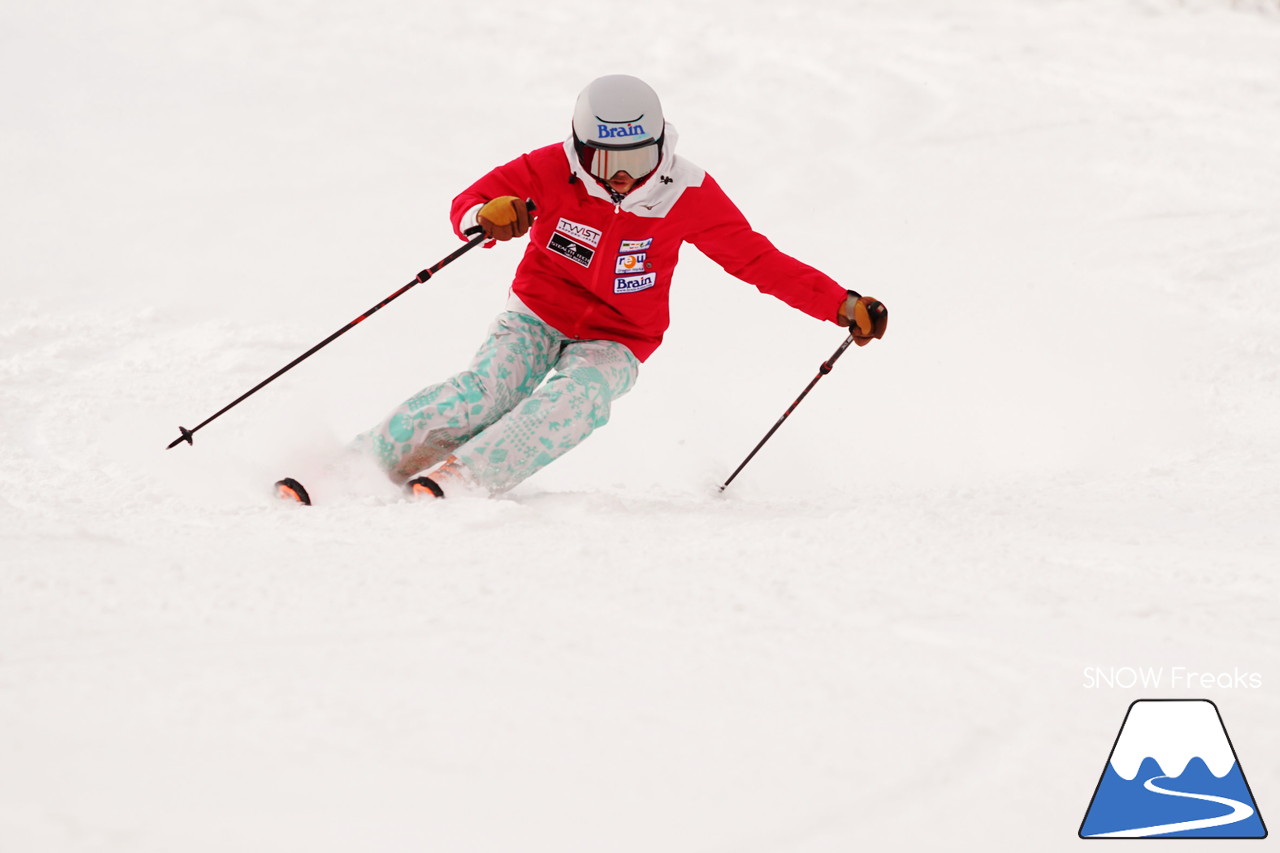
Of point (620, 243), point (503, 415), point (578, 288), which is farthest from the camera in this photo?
point (578, 288)

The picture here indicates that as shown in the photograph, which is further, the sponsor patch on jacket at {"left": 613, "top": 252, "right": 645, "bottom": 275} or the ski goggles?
the sponsor patch on jacket at {"left": 613, "top": 252, "right": 645, "bottom": 275}

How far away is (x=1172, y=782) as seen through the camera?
1714 mm

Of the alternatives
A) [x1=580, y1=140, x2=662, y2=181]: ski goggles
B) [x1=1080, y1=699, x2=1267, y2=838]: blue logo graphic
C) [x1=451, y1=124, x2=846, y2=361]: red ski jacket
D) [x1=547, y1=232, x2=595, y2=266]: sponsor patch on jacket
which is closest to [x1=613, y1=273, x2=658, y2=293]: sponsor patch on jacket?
[x1=451, y1=124, x2=846, y2=361]: red ski jacket

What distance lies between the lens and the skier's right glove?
2994 mm

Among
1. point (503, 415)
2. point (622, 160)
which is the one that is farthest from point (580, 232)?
point (503, 415)

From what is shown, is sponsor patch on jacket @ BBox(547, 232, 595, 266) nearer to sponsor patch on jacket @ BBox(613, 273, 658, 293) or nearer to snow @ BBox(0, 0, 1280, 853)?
sponsor patch on jacket @ BBox(613, 273, 658, 293)

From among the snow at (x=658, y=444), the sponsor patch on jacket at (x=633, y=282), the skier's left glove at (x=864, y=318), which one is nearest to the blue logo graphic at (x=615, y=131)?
the sponsor patch on jacket at (x=633, y=282)

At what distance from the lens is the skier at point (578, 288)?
301 cm

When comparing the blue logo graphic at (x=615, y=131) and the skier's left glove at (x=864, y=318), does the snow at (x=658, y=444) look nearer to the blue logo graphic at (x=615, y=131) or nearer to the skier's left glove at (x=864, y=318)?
the skier's left glove at (x=864, y=318)

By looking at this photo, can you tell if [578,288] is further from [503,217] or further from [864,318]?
[864,318]

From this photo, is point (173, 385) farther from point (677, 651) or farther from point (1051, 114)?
point (1051, 114)

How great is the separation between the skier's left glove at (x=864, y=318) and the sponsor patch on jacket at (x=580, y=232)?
0.74m

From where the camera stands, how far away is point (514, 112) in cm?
735

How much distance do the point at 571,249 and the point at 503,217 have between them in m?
0.35
